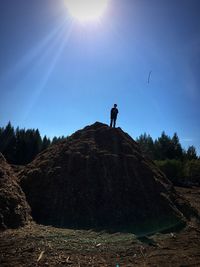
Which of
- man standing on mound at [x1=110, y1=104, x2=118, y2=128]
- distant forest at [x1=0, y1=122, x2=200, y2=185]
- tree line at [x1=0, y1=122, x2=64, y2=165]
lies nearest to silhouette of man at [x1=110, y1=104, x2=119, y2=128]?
man standing on mound at [x1=110, y1=104, x2=118, y2=128]

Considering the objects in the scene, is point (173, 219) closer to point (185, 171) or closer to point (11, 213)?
point (11, 213)

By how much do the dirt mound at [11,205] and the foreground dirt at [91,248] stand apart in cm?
42

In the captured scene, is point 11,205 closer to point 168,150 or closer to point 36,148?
point 168,150

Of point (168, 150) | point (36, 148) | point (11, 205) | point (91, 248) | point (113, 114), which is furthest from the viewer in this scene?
point (36, 148)

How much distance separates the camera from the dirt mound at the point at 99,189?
11.2 metres

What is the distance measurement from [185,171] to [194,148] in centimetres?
3228

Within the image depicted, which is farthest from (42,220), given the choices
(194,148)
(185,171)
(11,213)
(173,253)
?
(194,148)

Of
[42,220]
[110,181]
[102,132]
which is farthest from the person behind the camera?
[102,132]

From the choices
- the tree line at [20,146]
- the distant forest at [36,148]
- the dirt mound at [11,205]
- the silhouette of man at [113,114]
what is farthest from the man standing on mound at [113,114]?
the tree line at [20,146]

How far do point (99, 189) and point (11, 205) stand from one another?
3998mm

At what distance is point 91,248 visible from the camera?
27.0 ft

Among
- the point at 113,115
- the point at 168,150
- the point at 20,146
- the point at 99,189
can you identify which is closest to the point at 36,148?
the point at 20,146

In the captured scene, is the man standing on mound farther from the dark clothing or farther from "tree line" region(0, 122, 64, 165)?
"tree line" region(0, 122, 64, 165)

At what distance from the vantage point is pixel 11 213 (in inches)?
385
